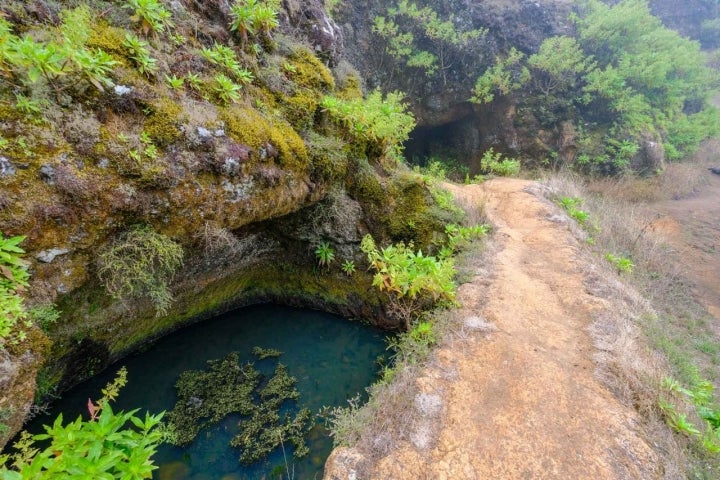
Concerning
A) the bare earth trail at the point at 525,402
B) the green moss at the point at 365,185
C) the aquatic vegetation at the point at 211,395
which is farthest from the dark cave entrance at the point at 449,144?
the aquatic vegetation at the point at 211,395

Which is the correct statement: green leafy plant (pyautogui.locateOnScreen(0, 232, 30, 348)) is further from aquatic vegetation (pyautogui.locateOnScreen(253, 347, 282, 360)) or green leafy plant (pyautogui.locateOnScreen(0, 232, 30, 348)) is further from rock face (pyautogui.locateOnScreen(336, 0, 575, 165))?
rock face (pyautogui.locateOnScreen(336, 0, 575, 165))

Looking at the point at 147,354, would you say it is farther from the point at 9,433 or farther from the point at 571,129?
the point at 571,129

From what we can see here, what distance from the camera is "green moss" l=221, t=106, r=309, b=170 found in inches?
192

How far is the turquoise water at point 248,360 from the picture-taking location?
4418mm

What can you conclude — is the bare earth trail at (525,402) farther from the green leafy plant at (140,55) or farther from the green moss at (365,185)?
the green leafy plant at (140,55)

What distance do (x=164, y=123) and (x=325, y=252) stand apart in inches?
149

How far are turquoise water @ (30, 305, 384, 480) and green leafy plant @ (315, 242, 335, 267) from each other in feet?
4.64

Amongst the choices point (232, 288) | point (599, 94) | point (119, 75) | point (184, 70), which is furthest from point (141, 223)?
point (599, 94)

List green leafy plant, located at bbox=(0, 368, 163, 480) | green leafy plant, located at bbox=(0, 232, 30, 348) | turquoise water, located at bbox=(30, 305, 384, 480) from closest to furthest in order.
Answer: green leafy plant, located at bbox=(0, 368, 163, 480)
green leafy plant, located at bbox=(0, 232, 30, 348)
turquoise water, located at bbox=(30, 305, 384, 480)

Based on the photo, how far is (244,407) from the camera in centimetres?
511

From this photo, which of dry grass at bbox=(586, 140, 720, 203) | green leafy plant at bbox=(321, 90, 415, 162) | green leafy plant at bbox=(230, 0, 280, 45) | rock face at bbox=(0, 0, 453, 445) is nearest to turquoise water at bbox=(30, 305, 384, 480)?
rock face at bbox=(0, 0, 453, 445)

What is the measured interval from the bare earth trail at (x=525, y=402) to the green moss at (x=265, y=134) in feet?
12.8

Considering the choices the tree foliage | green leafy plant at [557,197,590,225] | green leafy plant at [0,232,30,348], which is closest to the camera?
green leafy plant at [0,232,30,348]

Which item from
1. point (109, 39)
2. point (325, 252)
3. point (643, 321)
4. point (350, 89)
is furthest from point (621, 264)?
point (109, 39)
